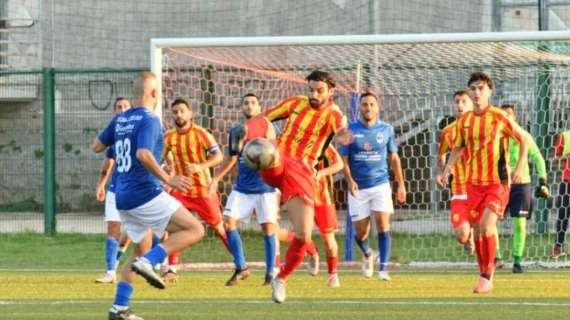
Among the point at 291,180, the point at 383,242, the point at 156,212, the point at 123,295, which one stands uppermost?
the point at 291,180

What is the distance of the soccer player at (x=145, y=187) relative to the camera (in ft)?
31.6

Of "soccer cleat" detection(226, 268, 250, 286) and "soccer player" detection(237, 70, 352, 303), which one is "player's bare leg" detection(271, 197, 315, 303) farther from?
"soccer cleat" detection(226, 268, 250, 286)

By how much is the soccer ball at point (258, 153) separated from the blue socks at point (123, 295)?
5.24ft

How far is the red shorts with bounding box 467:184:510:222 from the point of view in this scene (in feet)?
40.6

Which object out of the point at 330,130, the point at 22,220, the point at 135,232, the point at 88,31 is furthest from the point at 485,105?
the point at 88,31

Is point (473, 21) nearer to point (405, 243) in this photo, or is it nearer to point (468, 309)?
point (405, 243)

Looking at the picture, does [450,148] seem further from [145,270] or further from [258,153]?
[145,270]

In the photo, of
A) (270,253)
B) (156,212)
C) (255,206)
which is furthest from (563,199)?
(156,212)

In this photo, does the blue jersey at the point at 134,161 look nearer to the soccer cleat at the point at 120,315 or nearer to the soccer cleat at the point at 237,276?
the soccer cleat at the point at 120,315

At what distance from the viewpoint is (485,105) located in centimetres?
1251

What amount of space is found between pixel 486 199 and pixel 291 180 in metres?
2.20

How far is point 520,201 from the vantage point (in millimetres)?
15242

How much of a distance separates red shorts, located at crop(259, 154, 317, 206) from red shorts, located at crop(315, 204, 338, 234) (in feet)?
7.06

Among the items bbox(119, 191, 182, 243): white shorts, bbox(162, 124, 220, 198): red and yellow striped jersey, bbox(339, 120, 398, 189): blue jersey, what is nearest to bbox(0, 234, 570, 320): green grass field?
bbox(119, 191, 182, 243): white shorts
